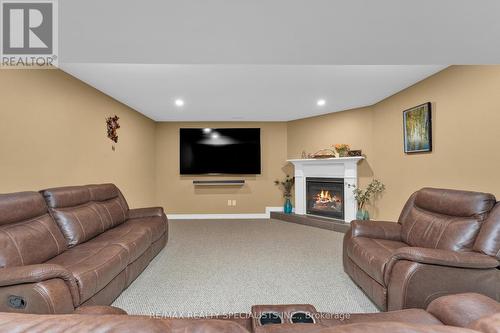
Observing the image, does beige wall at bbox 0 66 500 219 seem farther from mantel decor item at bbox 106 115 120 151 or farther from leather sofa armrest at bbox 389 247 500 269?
leather sofa armrest at bbox 389 247 500 269

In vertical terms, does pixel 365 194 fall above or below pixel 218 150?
below

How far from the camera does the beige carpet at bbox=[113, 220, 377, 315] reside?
197cm

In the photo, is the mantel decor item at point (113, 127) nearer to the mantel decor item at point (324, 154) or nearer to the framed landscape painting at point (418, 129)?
the mantel decor item at point (324, 154)

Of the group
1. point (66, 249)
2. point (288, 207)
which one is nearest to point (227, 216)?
point (288, 207)

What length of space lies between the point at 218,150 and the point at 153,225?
8.81ft

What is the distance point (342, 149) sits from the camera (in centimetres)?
439

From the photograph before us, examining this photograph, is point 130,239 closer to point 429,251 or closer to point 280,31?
point 280,31

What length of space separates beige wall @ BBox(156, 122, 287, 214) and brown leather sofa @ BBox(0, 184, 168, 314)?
2413 millimetres

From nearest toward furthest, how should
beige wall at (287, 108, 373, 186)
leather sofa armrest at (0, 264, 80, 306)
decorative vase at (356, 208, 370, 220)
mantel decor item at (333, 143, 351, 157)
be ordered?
1. leather sofa armrest at (0, 264, 80, 306)
2. decorative vase at (356, 208, 370, 220)
3. beige wall at (287, 108, 373, 186)
4. mantel decor item at (333, 143, 351, 157)

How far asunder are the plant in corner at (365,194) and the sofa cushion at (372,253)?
70.9 inches

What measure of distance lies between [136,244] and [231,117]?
3.30 m

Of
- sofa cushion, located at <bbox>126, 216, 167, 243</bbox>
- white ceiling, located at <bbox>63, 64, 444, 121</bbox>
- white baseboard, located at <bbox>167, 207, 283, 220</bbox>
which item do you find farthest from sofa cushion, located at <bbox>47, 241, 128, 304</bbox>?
white baseboard, located at <bbox>167, 207, 283, 220</bbox>

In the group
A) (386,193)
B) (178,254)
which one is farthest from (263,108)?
(178,254)

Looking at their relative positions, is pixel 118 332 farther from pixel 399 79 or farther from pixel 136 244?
pixel 399 79
